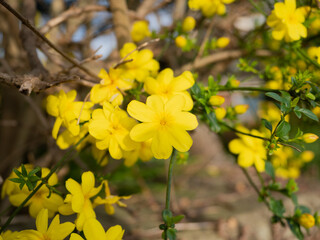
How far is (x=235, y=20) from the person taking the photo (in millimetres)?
1840

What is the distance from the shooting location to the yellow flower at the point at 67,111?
73 cm

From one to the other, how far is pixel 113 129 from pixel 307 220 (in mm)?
608

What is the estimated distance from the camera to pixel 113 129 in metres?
0.69

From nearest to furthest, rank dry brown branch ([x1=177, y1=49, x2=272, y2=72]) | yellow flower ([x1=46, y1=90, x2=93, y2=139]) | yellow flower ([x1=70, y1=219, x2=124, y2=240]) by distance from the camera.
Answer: yellow flower ([x1=70, y1=219, x2=124, y2=240]) → yellow flower ([x1=46, y1=90, x2=93, y2=139]) → dry brown branch ([x1=177, y1=49, x2=272, y2=72])

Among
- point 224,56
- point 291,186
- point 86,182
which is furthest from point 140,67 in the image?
point 224,56

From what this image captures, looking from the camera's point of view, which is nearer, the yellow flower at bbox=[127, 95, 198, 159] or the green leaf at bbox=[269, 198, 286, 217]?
the yellow flower at bbox=[127, 95, 198, 159]

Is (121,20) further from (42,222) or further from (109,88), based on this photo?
(42,222)

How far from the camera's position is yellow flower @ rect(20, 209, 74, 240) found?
0.61 meters

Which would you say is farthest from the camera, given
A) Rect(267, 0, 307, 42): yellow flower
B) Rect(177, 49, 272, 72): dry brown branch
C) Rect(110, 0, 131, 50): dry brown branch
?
Rect(177, 49, 272, 72): dry brown branch

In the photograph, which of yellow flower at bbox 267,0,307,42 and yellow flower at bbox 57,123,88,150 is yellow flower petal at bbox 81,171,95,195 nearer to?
yellow flower at bbox 57,123,88,150

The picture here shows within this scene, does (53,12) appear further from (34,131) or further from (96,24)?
(34,131)

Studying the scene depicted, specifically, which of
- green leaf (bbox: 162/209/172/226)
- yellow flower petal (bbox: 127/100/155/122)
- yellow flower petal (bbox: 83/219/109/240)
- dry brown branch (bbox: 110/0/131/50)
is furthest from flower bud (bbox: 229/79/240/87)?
dry brown branch (bbox: 110/0/131/50)

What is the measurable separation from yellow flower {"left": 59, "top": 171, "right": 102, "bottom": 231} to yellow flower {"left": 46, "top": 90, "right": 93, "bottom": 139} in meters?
0.13

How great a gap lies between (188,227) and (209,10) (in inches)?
42.1
